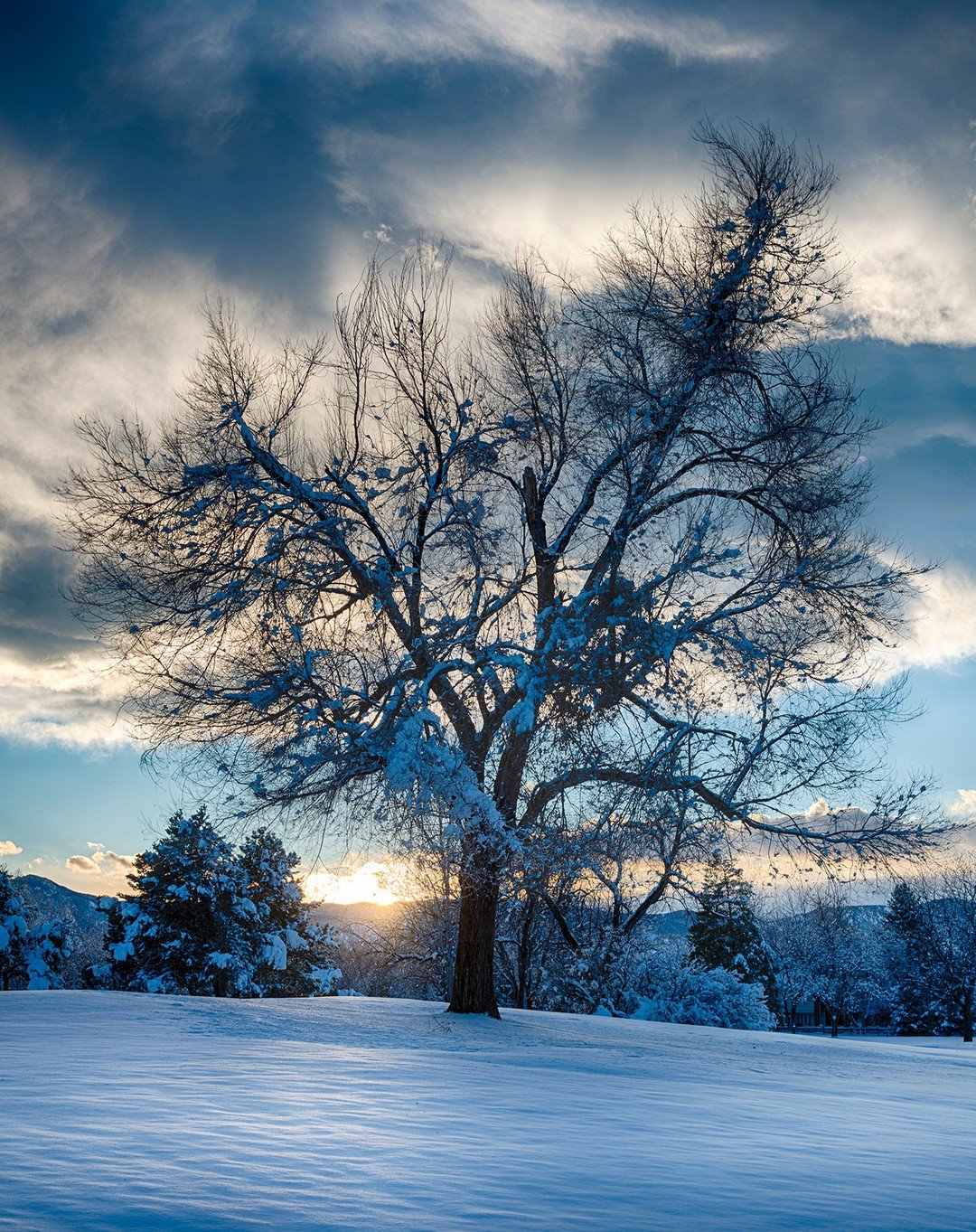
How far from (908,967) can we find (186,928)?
48257 mm

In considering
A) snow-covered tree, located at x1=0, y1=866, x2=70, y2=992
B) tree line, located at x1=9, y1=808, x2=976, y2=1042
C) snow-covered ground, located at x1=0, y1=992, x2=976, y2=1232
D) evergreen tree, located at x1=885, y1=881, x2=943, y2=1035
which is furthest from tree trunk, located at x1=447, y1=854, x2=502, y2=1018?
evergreen tree, located at x1=885, y1=881, x2=943, y2=1035

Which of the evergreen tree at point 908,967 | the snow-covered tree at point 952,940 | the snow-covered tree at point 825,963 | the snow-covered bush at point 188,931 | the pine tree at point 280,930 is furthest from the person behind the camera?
the snow-covered tree at point 825,963

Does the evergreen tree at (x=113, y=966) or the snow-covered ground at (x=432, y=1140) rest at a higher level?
the snow-covered ground at (x=432, y=1140)

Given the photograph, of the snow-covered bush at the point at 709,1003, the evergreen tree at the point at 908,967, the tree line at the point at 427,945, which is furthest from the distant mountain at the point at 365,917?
the evergreen tree at the point at 908,967

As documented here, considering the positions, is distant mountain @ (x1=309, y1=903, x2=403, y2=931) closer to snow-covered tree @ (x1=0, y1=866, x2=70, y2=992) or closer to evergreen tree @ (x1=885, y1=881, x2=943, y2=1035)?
snow-covered tree @ (x1=0, y1=866, x2=70, y2=992)

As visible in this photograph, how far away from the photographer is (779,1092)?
30.2 feet

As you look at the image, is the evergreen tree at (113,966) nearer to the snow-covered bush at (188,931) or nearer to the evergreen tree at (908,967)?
the snow-covered bush at (188,931)

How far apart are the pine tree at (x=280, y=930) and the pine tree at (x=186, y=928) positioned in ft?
3.59

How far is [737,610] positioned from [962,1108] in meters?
6.32

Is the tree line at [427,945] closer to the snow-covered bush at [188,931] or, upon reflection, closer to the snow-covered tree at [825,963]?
the snow-covered bush at [188,931]

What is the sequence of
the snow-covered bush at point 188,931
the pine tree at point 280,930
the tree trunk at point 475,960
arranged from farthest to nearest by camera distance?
the pine tree at point 280,930 < the snow-covered bush at point 188,931 < the tree trunk at point 475,960

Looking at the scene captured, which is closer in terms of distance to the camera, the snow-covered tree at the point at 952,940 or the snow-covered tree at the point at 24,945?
the snow-covered tree at the point at 24,945

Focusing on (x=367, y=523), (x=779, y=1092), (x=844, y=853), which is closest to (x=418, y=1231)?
(x=779, y=1092)

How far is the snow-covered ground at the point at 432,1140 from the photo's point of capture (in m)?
3.38
